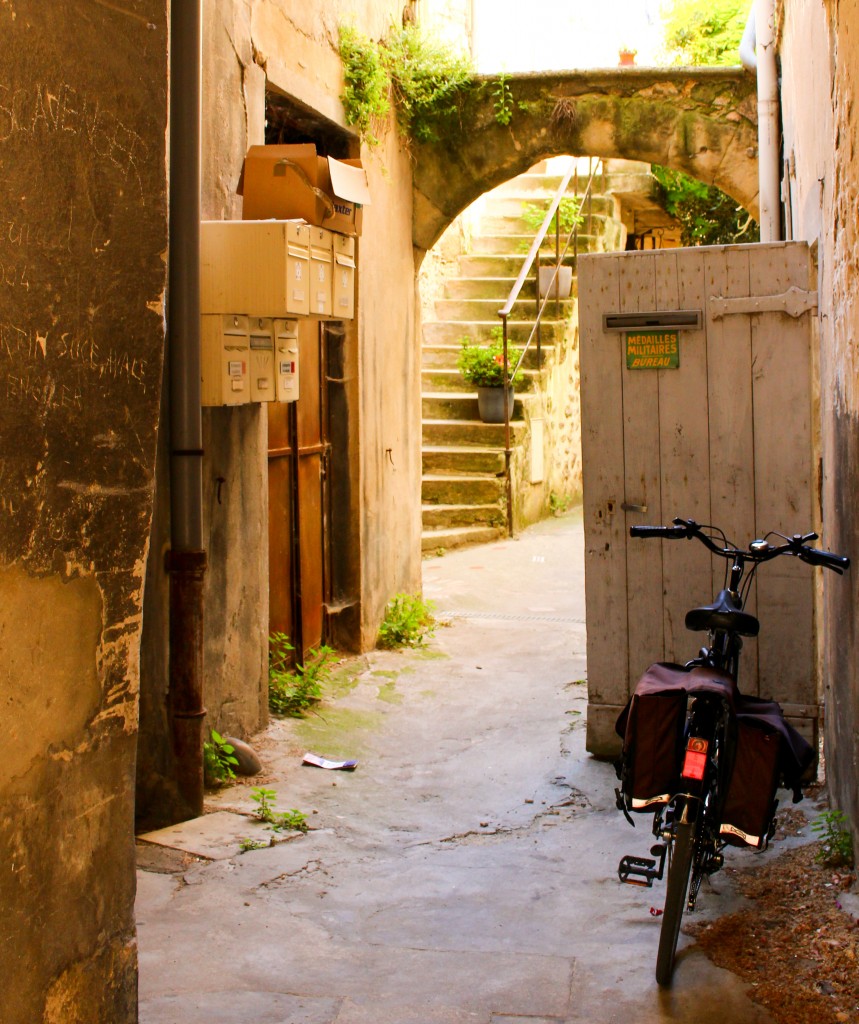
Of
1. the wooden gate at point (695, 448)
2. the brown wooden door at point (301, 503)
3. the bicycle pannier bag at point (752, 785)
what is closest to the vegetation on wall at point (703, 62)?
the brown wooden door at point (301, 503)

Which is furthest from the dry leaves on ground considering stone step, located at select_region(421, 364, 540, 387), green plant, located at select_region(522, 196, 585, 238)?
green plant, located at select_region(522, 196, 585, 238)

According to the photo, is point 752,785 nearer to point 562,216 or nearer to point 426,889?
point 426,889

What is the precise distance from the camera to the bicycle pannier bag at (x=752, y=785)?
3.19 meters

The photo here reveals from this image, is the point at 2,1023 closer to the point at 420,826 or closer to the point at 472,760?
the point at 420,826

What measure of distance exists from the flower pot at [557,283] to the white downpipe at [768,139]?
592 cm

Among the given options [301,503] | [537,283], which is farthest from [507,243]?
[301,503]

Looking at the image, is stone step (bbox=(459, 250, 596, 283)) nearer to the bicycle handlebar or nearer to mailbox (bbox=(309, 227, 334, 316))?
mailbox (bbox=(309, 227, 334, 316))

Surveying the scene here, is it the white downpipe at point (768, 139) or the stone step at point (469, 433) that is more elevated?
the white downpipe at point (768, 139)

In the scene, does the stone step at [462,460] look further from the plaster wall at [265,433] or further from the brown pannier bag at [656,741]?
the brown pannier bag at [656,741]

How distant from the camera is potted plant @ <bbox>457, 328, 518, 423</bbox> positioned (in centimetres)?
1147

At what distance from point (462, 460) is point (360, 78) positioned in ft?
16.4

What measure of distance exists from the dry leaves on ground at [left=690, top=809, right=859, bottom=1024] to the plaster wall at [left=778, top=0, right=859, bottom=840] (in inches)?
9.7

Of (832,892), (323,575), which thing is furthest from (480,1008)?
(323,575)

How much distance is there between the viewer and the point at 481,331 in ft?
41.3
